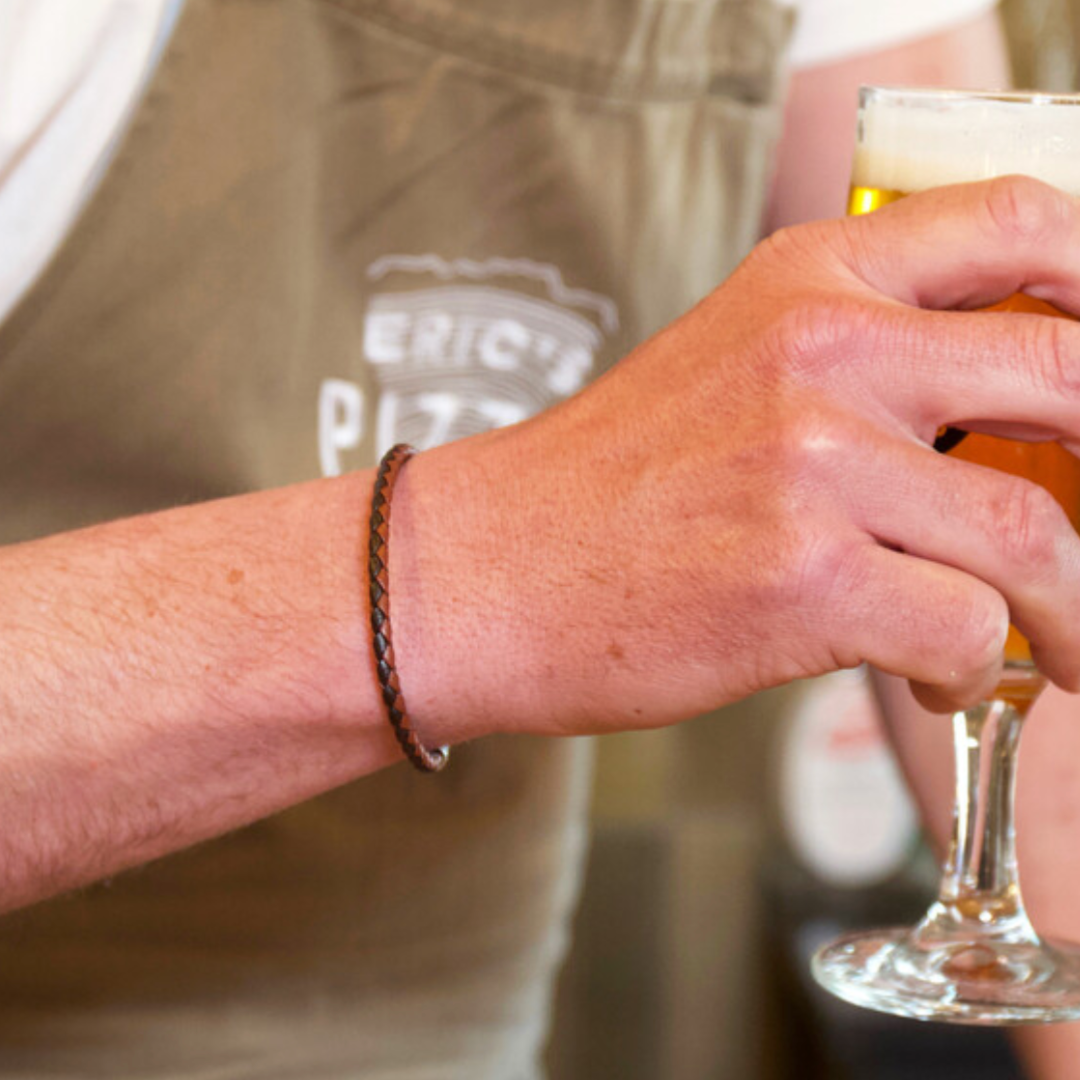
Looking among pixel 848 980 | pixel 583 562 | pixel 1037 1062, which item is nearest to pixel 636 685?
pixel 583 562

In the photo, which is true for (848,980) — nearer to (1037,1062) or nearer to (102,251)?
(1037,1062)

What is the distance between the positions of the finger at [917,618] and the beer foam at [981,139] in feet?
0.56

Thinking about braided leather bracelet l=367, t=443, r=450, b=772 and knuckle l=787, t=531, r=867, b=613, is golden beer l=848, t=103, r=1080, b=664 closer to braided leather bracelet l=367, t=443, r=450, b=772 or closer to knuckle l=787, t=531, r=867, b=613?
knuckle l=787, t=531, r=867, b=613

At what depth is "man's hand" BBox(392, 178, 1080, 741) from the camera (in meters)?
0.60

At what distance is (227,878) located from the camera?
38.6 inches

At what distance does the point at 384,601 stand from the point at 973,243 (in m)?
0.27

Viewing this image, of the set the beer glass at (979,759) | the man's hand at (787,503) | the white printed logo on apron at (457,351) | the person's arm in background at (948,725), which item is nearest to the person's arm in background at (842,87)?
the person's arm in background at (948,725)

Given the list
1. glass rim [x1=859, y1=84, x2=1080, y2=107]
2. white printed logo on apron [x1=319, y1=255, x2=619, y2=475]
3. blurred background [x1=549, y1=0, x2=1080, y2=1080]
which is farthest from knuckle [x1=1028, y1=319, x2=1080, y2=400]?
blurred background [x1=549, y1=0, x2=1080, y2=1080]

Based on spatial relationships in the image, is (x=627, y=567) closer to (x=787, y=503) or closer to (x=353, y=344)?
(x=787, y=503)

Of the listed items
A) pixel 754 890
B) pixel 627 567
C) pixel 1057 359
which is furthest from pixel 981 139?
pixel 754 890

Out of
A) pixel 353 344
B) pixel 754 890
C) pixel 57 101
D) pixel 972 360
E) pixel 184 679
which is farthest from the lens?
pixel 754 890

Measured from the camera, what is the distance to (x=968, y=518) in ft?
1.98

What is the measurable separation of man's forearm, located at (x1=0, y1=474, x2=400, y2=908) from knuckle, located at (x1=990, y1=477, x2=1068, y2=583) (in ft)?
0.86

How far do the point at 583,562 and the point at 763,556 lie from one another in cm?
7
